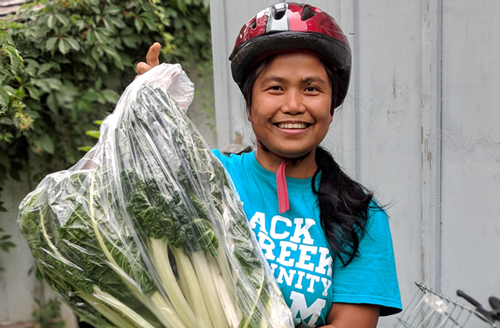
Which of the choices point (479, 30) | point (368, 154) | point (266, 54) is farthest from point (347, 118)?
point (266, 54)

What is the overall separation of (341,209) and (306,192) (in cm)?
13

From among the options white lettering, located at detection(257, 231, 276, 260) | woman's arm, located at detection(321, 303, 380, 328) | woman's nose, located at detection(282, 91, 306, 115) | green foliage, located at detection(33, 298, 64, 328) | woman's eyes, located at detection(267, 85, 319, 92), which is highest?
woman's eyes, located at detection(267, 85, 319, 92)

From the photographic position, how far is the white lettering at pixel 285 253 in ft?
4.99

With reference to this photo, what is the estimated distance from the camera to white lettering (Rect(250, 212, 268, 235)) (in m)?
1.58

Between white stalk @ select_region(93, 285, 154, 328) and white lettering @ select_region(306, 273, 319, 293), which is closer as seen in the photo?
white stalk @ select_region(93, 285, 154, 328)

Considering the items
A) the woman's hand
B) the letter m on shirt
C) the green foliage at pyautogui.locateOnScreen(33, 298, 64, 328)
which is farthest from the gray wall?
the green foliage at pyautogui.locateOnScreen(33, 298, 64, 328)

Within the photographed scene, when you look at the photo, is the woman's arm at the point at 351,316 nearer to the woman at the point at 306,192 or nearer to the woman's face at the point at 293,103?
the woman at the point at 306,192

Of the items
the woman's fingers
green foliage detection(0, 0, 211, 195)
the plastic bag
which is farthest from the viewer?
green foliage detection(0, 0, 211, 195)

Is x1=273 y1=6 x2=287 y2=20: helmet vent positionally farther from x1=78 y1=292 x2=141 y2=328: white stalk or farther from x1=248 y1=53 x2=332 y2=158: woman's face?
x1=78 y1=292 x2=141 y2=328: white stalk

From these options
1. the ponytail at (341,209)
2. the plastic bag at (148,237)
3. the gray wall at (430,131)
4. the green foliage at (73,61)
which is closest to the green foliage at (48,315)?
the green foliage at (73,61)

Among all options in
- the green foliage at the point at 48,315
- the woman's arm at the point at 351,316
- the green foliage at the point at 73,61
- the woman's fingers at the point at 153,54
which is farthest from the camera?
the green foliage at the point at 48,315

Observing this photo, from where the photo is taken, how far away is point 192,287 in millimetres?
1423

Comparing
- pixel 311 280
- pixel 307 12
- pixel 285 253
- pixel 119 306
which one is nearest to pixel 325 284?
pixel 311 280

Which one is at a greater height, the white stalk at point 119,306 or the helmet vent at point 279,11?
the helmet vent at point 279,11
